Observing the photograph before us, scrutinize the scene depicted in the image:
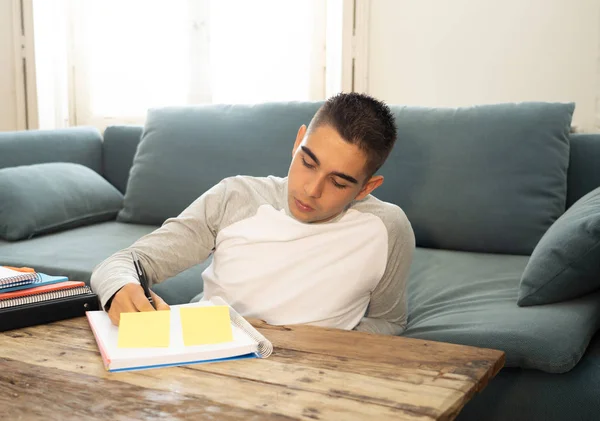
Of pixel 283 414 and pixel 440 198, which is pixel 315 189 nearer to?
pixel 283 414

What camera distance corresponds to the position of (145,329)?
1035 mm

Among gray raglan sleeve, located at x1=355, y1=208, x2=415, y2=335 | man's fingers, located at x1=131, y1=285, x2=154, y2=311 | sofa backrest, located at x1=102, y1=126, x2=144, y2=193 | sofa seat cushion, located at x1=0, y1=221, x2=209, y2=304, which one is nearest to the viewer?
man's fingers, located at x1=131, y1=285, x2=154, y2=311

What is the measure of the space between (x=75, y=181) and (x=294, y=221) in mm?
1431

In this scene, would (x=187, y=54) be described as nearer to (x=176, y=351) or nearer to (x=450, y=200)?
(x=450, y=200)

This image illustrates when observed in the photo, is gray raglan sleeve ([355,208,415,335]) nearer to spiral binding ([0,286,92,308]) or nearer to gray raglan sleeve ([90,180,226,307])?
gray raglan sleeve ([90,180,226,307])

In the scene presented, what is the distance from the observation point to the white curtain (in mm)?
3145

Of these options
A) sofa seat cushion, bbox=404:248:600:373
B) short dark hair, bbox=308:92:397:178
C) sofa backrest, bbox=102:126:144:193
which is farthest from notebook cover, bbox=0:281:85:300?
sofa backrest, bbox=102:126:144:193

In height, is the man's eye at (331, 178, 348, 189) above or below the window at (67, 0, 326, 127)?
below

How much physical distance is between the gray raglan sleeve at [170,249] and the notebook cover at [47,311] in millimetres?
31

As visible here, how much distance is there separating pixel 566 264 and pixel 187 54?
2.33 m

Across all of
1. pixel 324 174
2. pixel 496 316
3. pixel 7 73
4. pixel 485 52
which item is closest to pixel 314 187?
pixel 324 174

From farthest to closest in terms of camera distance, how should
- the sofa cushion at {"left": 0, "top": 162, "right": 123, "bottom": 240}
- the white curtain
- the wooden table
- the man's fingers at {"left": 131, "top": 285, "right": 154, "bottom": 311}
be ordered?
the white curtain, the sofa cushion at {"left": 0, "top": 162, "right": 123, "bottom": 240}, the man's fingers at {"left": 131, "top": 285, "right": 154, "bottom": 311}, the wooden table

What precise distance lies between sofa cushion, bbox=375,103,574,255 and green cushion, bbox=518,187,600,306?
0.48m

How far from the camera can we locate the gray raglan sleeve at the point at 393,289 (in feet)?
4.70
